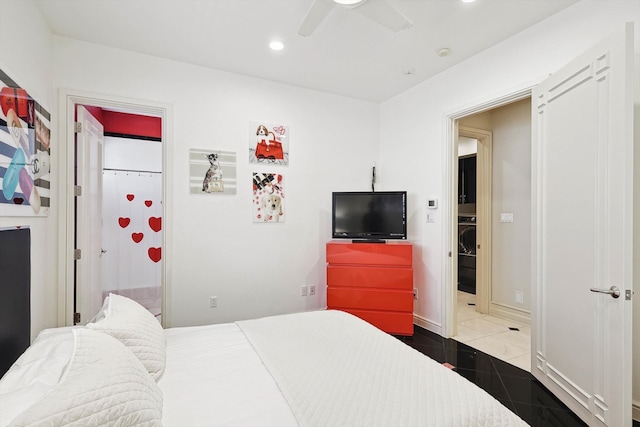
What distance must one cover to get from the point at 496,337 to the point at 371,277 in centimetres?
143

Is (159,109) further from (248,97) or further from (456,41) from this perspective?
(456,41)

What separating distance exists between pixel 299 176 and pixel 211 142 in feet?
3.33

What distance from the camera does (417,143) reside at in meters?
3.54

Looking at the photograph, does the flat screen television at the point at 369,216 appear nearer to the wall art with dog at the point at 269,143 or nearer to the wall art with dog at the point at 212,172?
the wall art with dog at the point at 269,143

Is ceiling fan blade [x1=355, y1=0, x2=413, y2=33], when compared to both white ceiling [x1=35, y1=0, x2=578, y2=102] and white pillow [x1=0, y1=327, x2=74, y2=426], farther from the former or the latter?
white pillow [x1=0, y1=327, x2=74, y2=426]

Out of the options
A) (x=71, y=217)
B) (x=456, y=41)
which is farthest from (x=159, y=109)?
(x=456, y=41)

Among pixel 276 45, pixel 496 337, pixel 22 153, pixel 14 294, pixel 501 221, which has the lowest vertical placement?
pixel 496 337

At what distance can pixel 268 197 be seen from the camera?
341 centimetres

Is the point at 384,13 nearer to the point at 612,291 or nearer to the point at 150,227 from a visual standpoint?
the point at 612,291

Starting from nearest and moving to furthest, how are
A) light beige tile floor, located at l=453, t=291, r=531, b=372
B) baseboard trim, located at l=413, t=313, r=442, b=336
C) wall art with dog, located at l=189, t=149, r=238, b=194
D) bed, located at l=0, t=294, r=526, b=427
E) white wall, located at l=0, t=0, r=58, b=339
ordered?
bed, located at l=0, t=294, r=526, b=427 < white wall, located at l=0, t=0, r=58, b=339 < light beige tile floor, located at l=453, t=291, r=531, b=372 < wall art with dog, located at l=189, t=149, r=238, b=194 < baseboard trim, located at l=413, t=313, r=442, b=336

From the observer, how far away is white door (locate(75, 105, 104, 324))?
8.91 feet

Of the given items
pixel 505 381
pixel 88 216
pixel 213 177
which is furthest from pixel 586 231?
pixel 88 216

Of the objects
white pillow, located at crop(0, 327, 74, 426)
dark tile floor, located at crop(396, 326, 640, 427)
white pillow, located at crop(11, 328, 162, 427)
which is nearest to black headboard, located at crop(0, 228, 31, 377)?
white pillow, located at crop(0, 327, 74, 426)

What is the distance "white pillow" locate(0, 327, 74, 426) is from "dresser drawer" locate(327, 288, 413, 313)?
2310 millimetres
